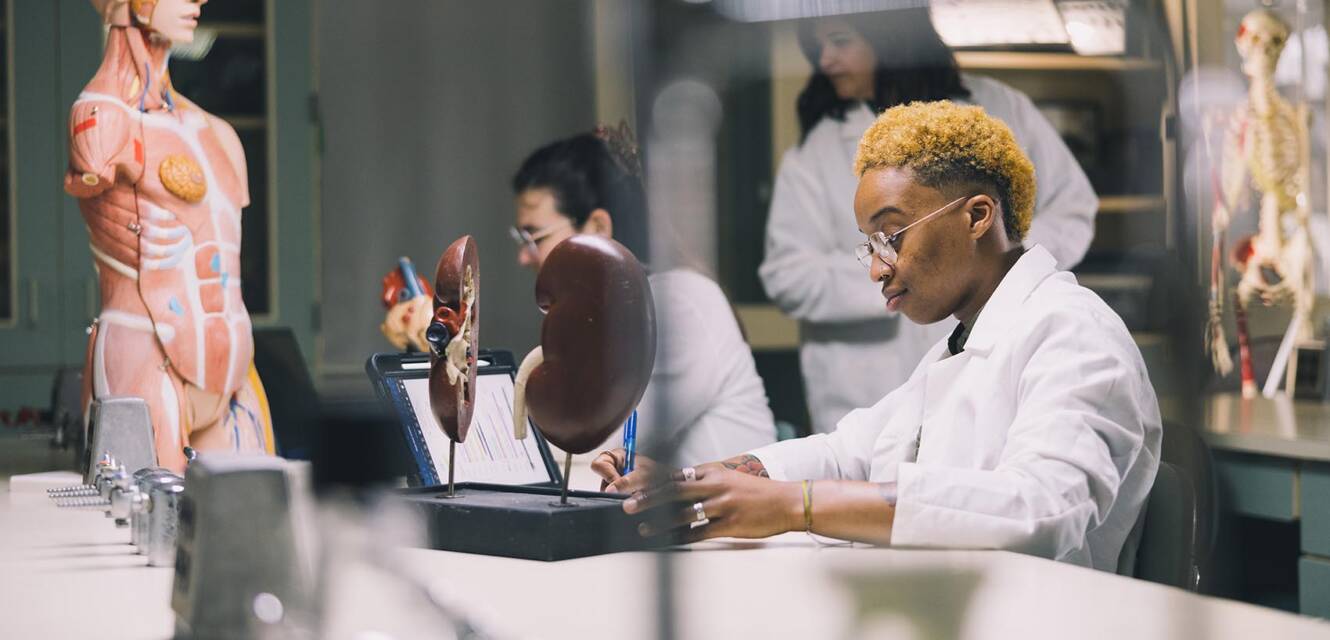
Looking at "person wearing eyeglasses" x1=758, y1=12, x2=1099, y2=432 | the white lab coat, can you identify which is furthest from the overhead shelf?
the white lab coat

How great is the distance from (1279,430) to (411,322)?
1.57 m

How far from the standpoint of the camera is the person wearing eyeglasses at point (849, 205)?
297 centimetres

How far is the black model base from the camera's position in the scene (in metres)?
1.29

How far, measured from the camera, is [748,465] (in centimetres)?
162

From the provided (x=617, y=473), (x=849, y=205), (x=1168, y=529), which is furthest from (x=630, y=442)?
(x=849, y=205)

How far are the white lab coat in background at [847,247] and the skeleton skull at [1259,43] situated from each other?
2.16 feet

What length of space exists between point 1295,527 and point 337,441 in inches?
99.2

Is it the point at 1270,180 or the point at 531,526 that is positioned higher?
the point at 1270,180

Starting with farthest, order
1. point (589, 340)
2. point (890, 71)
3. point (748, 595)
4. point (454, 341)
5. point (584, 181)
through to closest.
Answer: point (890, 71) → point (584, 181) → point (454, 341) → point (589, 340) → point (748, 595)

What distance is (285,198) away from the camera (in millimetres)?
3904

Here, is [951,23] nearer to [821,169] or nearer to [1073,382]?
[821,169]

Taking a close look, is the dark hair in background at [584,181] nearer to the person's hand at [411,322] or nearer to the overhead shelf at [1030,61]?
the person's hand at [411,322]

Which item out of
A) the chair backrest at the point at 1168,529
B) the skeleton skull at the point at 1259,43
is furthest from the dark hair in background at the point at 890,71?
the chair backrest at the point at 1168,529

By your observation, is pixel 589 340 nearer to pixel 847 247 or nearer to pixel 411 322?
pixel 411 322
